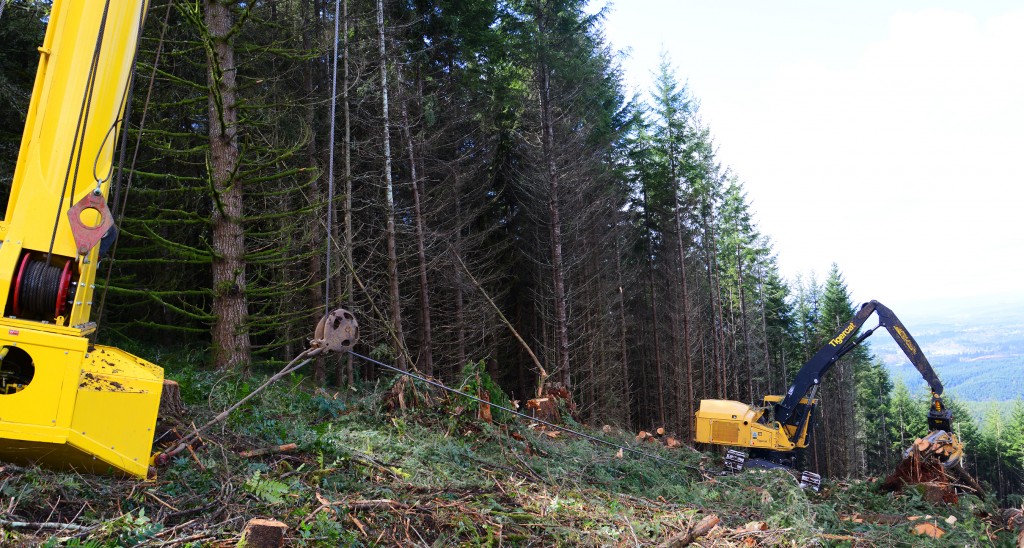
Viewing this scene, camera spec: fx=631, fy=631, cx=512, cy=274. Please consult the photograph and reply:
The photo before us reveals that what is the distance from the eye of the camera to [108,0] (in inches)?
153

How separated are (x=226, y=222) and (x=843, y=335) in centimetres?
1283

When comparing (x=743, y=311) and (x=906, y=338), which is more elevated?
(x=743, y=311)

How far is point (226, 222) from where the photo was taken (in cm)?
873

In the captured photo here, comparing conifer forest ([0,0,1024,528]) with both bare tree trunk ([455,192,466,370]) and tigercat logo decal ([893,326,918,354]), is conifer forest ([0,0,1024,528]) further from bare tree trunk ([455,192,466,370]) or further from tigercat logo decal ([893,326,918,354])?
tigercat logo decal ([893,326,918,354])

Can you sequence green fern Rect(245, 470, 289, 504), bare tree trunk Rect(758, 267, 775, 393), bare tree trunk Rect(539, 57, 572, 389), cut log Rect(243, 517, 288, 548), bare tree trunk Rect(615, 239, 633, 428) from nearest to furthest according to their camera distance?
cut log Rect(243, 517, 288, 548) → green fern Rect(245, 470, 289, 504) → bare tree trunk Rect(539, 57, 572, 389) → bare tree trunk Rect(615, 239, 633, 428) → bare tree trunk Rect(758, 267, 775, 393)

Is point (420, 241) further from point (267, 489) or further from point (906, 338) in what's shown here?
point (267, 489)

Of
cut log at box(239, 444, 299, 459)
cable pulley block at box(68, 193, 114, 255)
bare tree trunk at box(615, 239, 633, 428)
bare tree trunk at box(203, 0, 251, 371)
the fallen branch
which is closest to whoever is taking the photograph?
the fallen branch

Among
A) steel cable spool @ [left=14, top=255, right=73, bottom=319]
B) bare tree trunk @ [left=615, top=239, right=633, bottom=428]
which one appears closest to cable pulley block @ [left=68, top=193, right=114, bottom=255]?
steel cable spool @ [left=14, top=255, right=73, bottom=319]

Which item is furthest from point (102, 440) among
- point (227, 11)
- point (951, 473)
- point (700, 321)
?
point (700, 321)

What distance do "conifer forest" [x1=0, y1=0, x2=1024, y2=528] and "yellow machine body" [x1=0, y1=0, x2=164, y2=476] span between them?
1.00 ft

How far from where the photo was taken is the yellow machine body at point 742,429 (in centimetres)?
1383

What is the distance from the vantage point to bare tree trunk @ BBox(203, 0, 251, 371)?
28.6ft

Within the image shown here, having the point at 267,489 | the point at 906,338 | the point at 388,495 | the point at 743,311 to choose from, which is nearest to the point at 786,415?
the point at 906,338

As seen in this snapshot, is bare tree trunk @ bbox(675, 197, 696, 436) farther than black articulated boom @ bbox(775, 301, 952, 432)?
Yes
